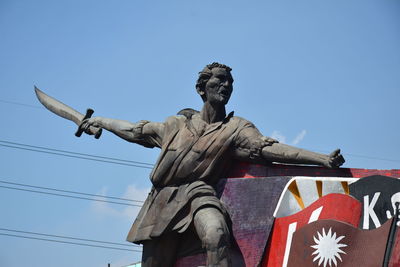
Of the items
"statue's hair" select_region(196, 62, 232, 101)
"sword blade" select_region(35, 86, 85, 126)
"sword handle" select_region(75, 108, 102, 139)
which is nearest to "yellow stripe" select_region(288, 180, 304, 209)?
"statue's hair" select_region(196, 62, 232, 101)

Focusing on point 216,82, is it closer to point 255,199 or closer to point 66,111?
point 255,199

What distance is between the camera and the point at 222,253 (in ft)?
36.1

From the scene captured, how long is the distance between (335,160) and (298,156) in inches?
22.1

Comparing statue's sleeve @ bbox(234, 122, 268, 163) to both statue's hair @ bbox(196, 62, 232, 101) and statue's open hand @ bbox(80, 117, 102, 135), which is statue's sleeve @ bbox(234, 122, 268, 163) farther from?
statue's open hand @ bbox(80, 117, 102, 135)

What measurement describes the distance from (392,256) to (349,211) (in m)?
0.82

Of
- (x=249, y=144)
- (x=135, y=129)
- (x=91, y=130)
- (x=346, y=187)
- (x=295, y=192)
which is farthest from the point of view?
(x=91, y=130)

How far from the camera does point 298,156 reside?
37.2 feet

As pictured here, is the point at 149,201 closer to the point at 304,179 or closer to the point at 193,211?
the point at 193,211

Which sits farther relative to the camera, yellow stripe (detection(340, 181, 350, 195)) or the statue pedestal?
the statue pedestal

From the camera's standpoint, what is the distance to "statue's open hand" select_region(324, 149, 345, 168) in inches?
432

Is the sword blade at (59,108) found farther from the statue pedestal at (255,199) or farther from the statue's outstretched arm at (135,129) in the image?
the statue pedestal at (255,199)

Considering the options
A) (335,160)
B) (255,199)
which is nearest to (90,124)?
(255,199)

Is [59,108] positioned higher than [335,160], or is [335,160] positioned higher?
[59,108]

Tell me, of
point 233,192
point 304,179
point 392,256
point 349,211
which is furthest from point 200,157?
point 392,256
